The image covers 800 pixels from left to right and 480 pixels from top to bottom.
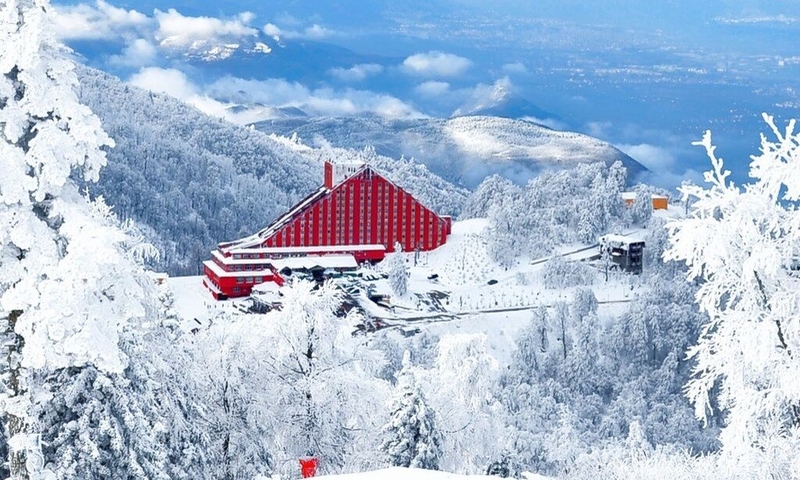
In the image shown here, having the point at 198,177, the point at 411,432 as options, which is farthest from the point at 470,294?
the point at 198,177

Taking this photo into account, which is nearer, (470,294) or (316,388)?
(316,388)

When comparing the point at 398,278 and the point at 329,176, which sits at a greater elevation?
the point at 329,176

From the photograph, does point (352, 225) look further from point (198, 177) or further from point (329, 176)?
point (198, 177)

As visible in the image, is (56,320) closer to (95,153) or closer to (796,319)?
(95,153)

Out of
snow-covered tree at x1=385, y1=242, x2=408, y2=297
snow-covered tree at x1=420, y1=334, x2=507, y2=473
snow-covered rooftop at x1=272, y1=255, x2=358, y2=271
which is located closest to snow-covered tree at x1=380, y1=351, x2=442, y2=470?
snow-covered tree at x1=420, y1=334, x2=507, y2=473

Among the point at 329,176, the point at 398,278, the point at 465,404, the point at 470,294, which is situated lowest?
the point at 465,404

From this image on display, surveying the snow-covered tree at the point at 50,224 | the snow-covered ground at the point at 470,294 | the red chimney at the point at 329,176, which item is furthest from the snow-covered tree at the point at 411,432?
the red chimney at the point at 329,176
